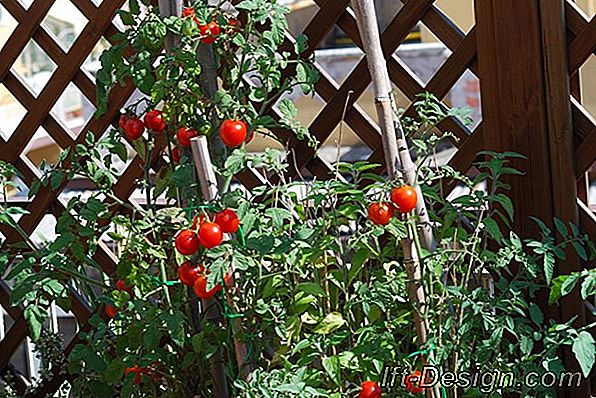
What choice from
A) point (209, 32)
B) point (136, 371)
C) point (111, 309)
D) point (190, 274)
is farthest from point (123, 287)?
point (209, 32)

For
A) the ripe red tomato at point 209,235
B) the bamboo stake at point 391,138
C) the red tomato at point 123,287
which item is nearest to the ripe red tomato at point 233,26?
the bamboo stake at point 391,138

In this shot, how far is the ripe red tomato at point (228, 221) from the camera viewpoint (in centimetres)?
147

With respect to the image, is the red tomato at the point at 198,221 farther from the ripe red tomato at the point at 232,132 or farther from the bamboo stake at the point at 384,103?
the bamboo stake at the point at 384,103

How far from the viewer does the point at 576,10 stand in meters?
1.69

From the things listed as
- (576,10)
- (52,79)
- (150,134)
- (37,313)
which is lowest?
(37,313)

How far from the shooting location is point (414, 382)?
1464mm

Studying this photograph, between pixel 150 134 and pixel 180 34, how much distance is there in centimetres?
23

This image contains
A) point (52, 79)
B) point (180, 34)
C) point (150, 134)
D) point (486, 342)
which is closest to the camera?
point (486, 342)

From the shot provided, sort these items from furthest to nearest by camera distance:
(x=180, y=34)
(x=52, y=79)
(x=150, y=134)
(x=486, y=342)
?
(x=52, y=79) → (x=150, y=134) → (x=180, y=34) → (x=486, y=342)

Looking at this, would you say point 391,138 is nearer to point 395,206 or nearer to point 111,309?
point 395,206

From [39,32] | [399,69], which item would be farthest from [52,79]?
[399,69]

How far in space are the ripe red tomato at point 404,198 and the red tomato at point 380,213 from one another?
1 centimetres

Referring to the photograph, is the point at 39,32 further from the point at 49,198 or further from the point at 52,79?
the point at 49,198

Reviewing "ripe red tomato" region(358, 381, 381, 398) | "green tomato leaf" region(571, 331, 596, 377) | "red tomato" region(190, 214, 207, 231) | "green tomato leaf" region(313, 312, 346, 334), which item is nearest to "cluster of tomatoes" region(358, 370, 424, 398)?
"ripe red tomato" region(358, 381, 381, 398)
